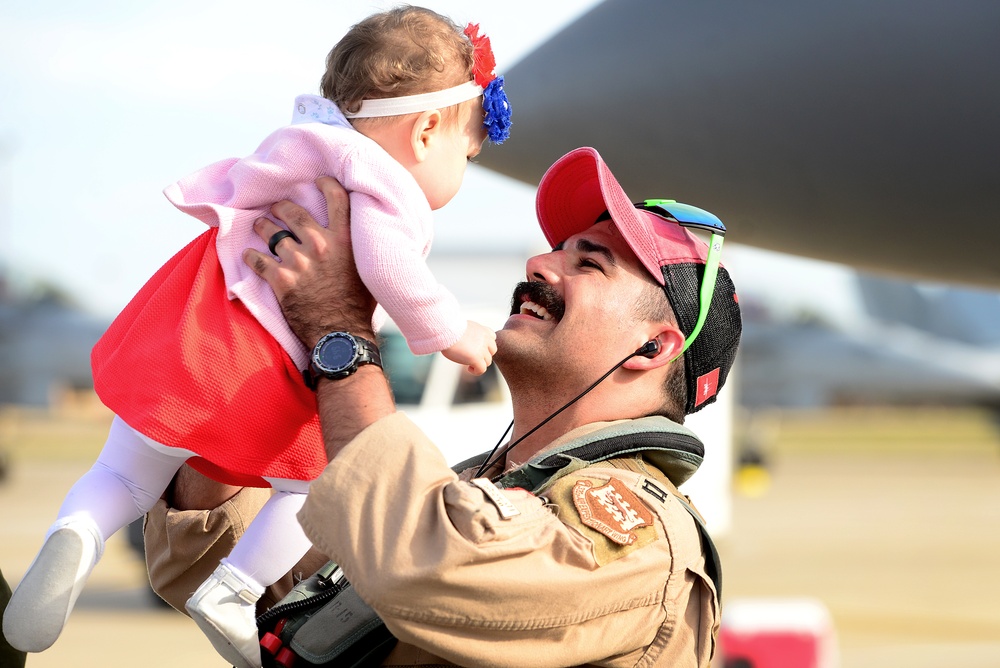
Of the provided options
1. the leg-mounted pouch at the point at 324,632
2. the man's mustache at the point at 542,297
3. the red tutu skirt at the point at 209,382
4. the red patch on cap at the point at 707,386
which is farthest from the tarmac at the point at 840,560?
the red tutu skirt at the point at 209,382

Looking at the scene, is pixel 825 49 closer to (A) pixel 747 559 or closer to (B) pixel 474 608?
(B) pixel 474 608

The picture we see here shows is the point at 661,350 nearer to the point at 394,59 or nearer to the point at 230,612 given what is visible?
the point at 394,59

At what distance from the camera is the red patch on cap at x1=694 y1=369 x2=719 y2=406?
2.86 meters

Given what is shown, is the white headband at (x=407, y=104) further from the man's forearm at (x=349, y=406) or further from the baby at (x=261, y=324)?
the man's forearm at (x=349, y=406)

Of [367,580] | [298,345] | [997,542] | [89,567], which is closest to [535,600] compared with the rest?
[367,580]

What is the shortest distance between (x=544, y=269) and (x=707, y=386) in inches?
20.7

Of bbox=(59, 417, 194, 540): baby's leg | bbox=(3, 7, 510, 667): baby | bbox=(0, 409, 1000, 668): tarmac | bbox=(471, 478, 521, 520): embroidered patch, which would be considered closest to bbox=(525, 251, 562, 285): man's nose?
bbox=(3, 7, 510, 667): baby

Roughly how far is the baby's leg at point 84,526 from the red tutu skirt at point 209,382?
0.28 ft

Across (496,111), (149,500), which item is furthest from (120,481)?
(496,111)

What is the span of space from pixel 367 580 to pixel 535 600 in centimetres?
31

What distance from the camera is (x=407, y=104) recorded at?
221cm

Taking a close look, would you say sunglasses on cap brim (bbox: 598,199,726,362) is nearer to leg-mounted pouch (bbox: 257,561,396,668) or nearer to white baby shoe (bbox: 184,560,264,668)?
leg-mounted pouch (bbox: 257,561,396,668)

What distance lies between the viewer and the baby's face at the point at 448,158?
2279 millimetres

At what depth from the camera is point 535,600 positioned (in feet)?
6.45
